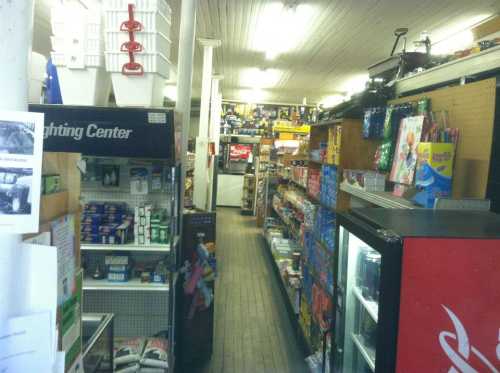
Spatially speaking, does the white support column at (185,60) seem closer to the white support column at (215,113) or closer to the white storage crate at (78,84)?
the white storage crate at (78,84)

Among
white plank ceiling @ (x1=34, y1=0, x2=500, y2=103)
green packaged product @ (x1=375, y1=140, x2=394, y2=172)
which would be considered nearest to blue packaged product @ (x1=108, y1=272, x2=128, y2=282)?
green packaged product @ (x1=375, y1=140, x2=394, y2=172)

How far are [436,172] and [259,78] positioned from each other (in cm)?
893

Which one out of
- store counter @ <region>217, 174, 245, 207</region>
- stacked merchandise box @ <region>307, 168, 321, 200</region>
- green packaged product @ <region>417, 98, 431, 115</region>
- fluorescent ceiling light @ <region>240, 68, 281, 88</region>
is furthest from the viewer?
store counter @ <region>217, 174, 245, 207</region>

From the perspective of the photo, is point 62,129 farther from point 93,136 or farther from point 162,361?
point 162,361

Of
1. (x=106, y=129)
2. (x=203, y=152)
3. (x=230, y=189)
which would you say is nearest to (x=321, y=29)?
(x=203, y=152)

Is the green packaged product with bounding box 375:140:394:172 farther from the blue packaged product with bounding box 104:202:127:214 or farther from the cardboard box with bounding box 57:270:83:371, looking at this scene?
the blue packaged product with bounding box 104:202:127:214

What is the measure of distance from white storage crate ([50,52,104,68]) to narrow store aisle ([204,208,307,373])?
113 inches

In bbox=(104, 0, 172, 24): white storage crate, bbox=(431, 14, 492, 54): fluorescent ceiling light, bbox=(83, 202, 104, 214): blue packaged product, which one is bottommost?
bbox=(83, 202, 104, 214): blue packaged product

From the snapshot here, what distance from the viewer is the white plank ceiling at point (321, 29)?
5.23 metres

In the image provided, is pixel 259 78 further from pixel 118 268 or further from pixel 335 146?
pixel 118 268

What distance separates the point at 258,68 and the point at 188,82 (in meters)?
5.75

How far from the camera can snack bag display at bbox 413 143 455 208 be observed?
1.95 metres

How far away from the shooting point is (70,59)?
2.78 metres

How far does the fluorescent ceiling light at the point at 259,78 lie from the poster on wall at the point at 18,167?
877 cm
